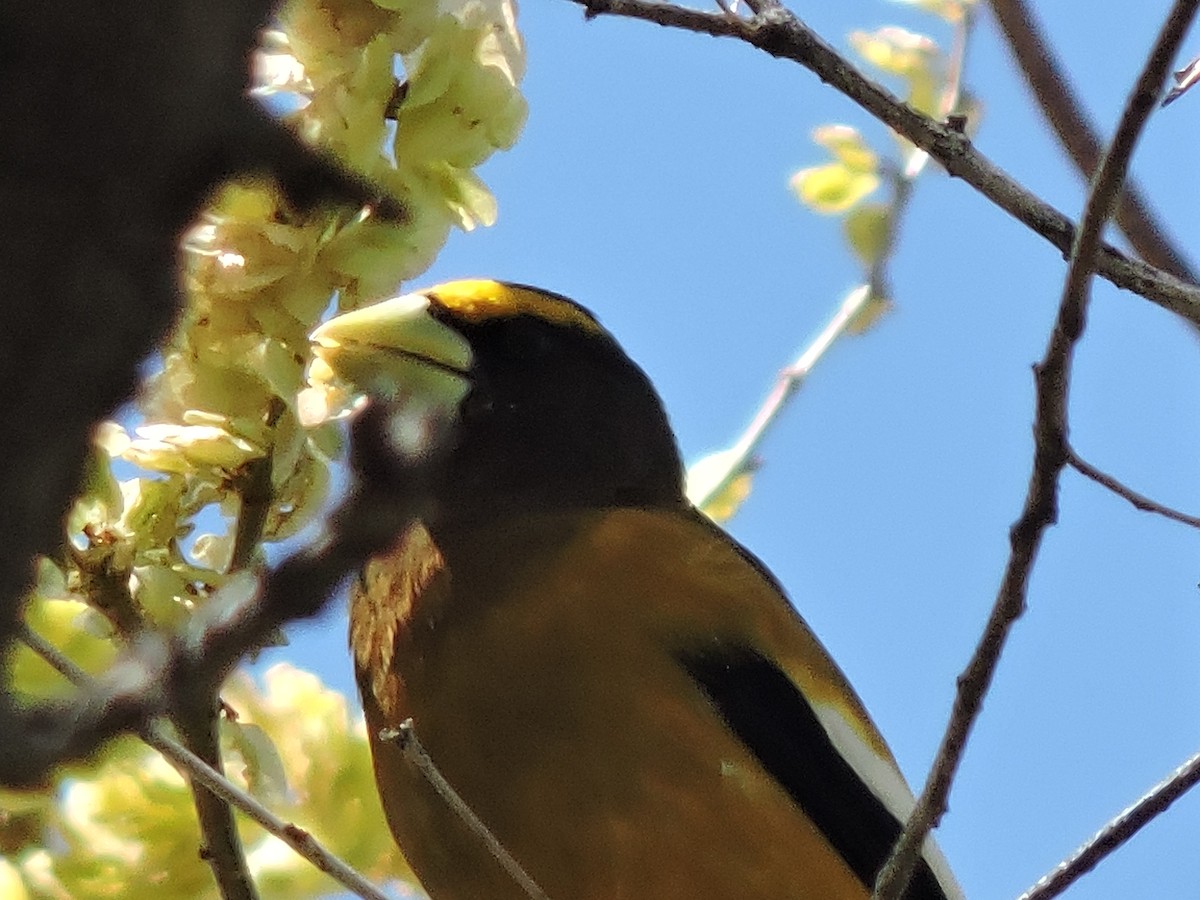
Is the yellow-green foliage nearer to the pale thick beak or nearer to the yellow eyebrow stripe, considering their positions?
the pale thick beak

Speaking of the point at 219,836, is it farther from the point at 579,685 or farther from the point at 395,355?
the point at 395,355

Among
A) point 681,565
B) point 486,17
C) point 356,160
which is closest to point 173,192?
point 356,160

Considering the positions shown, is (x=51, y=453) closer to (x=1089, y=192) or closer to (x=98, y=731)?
(x=98, y=731)

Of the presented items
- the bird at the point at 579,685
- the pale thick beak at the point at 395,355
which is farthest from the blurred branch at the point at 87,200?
the bird at the point at 579,685

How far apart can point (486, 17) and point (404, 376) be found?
686 mm

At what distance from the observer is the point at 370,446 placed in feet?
2.01

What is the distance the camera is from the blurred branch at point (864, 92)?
1524mm

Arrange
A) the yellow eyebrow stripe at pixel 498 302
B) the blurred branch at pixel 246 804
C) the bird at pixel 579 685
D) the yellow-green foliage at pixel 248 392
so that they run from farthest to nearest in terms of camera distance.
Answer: the yellow eyebrow stripe at pixel 498 302
the bird at pixel 579 685
the yellow-green foliage at pixel 248 392
the blurred branch at pixel 246 804

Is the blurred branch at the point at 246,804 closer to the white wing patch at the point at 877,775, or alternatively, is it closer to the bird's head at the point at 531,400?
the bird's head at the point at 531,400

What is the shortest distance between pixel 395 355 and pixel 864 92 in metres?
0.76

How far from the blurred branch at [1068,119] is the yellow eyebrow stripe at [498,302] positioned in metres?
0.87

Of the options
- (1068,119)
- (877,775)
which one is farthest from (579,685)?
(1068,119)

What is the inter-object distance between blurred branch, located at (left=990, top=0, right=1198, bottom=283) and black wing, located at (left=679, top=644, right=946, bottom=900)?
2.62 feet

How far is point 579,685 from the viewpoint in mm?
1868
